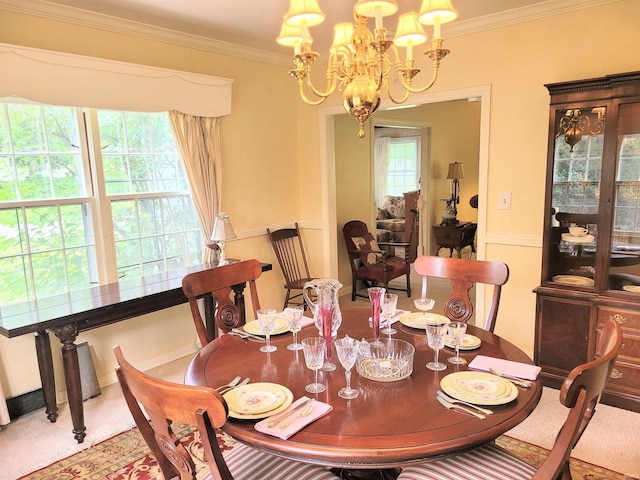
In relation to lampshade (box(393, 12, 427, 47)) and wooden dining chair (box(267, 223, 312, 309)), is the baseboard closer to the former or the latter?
wooden dining chair (box(267, 223, 312, 309))

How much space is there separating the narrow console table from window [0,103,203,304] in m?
0.22

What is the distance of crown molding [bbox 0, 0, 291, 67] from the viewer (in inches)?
106

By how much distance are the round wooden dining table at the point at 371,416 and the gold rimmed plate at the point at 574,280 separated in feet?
4.42

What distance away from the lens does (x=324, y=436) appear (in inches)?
Result: 50.0

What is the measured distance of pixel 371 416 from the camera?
4.48 ft

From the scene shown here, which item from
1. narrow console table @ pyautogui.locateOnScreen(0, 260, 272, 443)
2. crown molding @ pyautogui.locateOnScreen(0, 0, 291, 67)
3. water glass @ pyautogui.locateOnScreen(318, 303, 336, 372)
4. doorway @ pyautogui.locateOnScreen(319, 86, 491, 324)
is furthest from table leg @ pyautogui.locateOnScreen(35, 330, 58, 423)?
doorway @ pyautogui.locateOnScreen(319, 86, 491, 324)

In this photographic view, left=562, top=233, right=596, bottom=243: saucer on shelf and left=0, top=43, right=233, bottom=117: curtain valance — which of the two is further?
left=562, top=233, right=596, bottom=243: saucer on shelf

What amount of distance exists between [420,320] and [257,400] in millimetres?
991

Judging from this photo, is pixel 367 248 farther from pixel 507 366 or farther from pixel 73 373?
pixel 507 366

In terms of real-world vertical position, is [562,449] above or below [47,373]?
above

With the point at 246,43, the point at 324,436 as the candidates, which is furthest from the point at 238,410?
the point at 246,43

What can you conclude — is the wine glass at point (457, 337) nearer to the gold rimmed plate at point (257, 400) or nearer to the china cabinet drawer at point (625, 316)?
the gold rimmed plate at point (257, 400)

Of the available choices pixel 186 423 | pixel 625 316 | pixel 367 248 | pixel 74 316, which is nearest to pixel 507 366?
pixel 186 423

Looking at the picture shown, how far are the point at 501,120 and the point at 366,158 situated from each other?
7.84 feet
